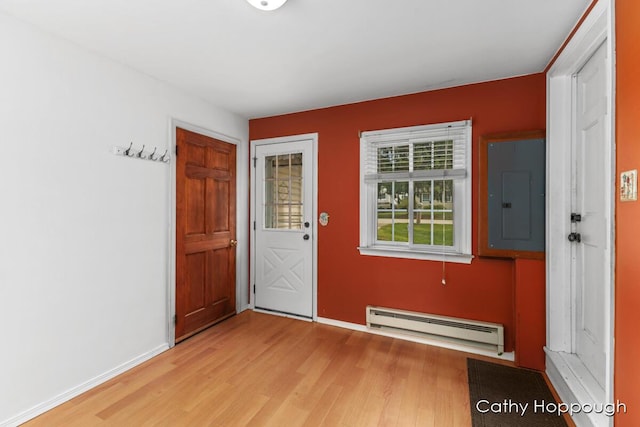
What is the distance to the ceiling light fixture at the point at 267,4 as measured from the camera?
1.58m

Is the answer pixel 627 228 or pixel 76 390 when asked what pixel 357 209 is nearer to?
pixel 627 228

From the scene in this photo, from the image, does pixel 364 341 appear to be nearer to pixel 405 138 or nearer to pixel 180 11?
pixel 405 138

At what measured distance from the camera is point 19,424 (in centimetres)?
179

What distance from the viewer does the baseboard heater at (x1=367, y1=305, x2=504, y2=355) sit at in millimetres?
2594

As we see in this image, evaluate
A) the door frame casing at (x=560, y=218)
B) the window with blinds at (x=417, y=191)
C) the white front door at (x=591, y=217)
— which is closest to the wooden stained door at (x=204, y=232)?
the window with blinds at (x=417, y=191)

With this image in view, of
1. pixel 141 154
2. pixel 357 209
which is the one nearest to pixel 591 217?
pixel 357 209

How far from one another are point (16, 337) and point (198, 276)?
144cm

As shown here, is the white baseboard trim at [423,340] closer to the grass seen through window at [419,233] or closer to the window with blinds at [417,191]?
the window with blinds at [417,191]

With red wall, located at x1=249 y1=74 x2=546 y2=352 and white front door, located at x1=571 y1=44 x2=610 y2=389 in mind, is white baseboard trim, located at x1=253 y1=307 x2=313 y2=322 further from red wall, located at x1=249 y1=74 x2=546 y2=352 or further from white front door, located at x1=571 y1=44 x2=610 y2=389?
white front door, located at x1=571 y1=44 x2=610 y2=389

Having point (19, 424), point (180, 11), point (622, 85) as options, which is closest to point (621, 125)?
point (622, 85)

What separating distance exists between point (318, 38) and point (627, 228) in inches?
78.8

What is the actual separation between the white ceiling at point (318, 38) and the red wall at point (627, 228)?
1.79ft

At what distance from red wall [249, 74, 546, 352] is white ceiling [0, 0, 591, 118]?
20 centimetres

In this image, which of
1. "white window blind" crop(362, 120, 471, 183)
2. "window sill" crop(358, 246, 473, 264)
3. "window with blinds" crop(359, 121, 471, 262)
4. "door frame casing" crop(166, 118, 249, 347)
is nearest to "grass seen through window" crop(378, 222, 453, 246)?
"window with blinds" crop(359, 121, 471, 262)
